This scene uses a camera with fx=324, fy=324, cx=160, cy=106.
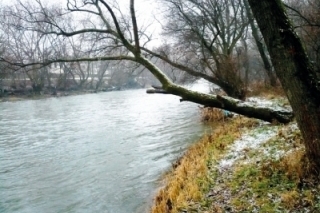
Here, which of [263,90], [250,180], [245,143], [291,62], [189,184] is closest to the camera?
[291,62]

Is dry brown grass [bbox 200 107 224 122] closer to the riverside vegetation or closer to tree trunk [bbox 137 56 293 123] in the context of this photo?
tree trunk [bbox 137 56 293 123]

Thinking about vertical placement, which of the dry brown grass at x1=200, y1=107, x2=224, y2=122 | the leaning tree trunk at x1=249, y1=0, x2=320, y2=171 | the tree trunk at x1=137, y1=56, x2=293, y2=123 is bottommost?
the dry brown grass at x1=200, y1=107, x2=224, y2=122

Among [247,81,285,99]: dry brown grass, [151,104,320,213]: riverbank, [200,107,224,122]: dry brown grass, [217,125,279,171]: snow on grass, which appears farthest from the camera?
[247,81,285,99]: dry brown grass

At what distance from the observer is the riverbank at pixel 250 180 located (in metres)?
4.46

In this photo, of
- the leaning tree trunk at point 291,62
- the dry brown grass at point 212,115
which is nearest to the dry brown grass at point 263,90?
the dry brown grass at point 212,115

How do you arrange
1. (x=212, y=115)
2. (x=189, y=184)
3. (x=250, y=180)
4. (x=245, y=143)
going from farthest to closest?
(x=212, y=115) → (x=245, y=143) → (x=189, y=184) → (x=250, y=180)

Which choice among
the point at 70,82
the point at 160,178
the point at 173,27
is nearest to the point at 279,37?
the point at 160,178

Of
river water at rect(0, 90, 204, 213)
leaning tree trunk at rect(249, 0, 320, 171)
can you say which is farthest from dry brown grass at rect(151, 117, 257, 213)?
leaning tree trunk at rect(249, 0, 320, 171)

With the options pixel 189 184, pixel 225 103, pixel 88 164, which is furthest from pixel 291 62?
pixel 88 164

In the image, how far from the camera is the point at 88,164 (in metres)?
10.2

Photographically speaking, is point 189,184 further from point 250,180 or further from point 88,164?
point 88,164

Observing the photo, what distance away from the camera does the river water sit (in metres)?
7.16

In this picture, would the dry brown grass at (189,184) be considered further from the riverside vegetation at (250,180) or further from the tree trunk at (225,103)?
the tree trunk at (225,103)

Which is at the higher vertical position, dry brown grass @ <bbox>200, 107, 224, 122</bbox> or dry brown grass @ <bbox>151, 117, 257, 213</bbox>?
dry brown grass @ <bbox>200, 107, 224, 122</bbox>
